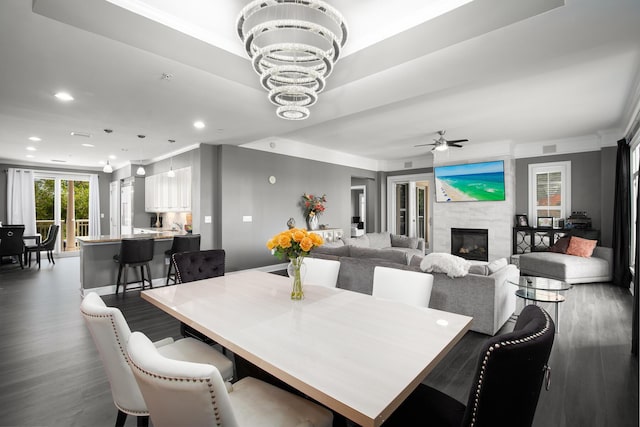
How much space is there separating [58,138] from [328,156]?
5518mm

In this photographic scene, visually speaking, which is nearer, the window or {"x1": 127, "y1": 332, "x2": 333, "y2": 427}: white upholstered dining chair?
{"x1": 127, "y1": 332, "x2": 333, "y2": 427}: white upholstered dining chair

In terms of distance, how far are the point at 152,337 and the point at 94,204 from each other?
8.51 meters

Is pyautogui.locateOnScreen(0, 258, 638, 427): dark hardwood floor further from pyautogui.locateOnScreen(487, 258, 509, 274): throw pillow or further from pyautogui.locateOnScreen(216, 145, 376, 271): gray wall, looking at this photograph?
pyautogui.locateOnScreen(216, 145, 376, 271): gray wall

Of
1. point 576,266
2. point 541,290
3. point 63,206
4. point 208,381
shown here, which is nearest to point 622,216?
point 576,266

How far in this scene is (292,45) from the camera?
170 centimetres

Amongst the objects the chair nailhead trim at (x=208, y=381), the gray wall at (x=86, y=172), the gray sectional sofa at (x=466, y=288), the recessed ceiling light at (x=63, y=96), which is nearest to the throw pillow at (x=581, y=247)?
the gray sectional sofa at (x=466, y=288)

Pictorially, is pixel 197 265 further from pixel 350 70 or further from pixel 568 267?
pixel 568 267

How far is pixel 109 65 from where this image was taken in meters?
2.71

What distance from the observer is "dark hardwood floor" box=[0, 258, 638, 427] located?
1993mm

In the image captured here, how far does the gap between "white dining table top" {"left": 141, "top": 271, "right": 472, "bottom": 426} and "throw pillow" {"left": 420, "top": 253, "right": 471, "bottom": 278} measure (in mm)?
1521

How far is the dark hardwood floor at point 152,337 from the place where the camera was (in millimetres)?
1993

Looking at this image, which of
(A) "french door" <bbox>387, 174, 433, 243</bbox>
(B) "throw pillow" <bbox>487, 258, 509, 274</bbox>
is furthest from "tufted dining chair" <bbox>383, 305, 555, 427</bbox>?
(A) "french door" <bbox>387, 174, 433, 243</bbox>

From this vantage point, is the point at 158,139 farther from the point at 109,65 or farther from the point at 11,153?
the point at 11,153

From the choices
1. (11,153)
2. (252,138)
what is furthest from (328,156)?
(11,153)
